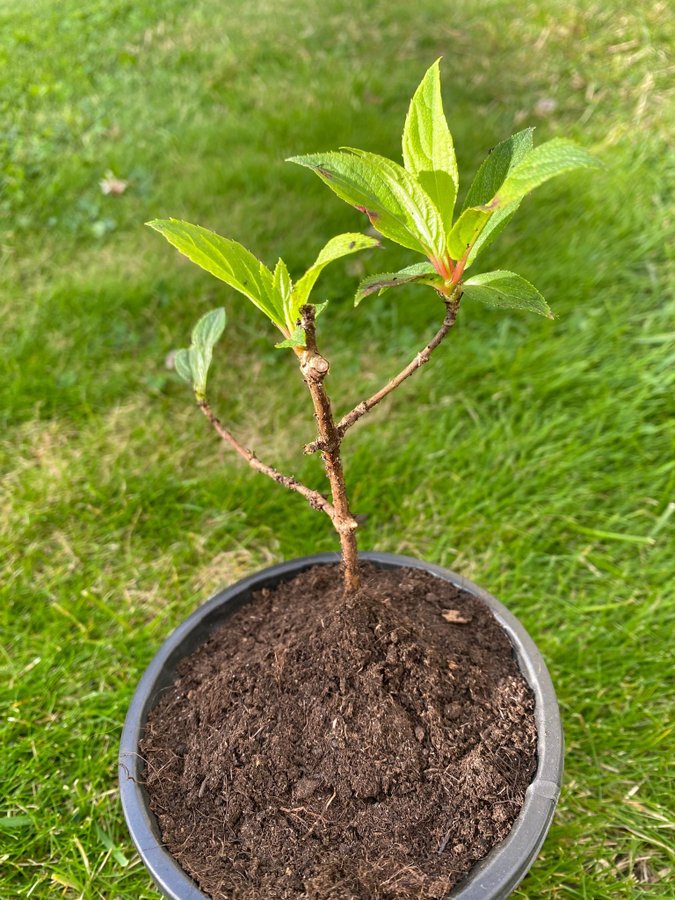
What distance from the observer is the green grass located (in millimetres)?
1605

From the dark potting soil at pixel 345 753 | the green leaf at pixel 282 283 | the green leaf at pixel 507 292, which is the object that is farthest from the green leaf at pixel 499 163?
the dark potting soil at pixel 345 753

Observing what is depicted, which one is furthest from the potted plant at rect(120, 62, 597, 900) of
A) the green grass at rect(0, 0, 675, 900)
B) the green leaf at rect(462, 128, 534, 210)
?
the green grass at rect(0, 0, 675, 900)

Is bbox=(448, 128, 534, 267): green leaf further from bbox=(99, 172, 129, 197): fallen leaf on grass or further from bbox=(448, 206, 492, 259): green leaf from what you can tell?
bbox=(99, 172, 129, 197): fallen leaf on grass

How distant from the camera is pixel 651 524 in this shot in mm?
2049

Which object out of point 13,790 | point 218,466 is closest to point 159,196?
point 218,466

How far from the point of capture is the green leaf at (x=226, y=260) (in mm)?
954

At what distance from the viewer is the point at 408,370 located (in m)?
1.03

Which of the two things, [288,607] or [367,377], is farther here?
[367,377]

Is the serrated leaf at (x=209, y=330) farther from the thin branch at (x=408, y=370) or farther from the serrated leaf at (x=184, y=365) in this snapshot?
the thin branch at (x=408, y=370)

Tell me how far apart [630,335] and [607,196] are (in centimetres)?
73

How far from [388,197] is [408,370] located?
0.75ft

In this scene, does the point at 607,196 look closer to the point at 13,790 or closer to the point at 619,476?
the point at 619,476

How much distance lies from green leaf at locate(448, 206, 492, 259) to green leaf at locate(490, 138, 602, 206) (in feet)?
0.09

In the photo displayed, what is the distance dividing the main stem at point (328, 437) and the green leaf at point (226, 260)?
9 centimetres
